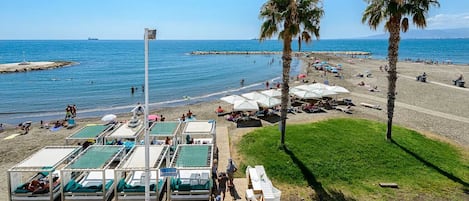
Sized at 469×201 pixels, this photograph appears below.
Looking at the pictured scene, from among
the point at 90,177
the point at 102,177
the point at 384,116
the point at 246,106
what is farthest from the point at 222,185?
the point at 384,116

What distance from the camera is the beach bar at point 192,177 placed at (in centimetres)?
1274

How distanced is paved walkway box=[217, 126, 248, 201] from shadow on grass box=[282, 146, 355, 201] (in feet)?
9.41

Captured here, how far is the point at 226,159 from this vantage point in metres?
17.0

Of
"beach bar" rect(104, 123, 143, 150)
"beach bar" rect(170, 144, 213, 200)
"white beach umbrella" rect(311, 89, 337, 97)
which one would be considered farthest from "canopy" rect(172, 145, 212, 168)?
"white beach umbrella" rect(311, 89, 337, 97)

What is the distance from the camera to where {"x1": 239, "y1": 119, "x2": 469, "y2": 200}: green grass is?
14.0 meters

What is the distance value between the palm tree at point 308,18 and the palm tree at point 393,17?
3.68 metres

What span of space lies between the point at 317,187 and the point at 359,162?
331cm

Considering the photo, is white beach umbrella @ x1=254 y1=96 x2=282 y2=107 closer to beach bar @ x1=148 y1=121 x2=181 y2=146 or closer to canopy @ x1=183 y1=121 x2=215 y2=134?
canopy @ x1=183 y1=121 x2=215 y2=134

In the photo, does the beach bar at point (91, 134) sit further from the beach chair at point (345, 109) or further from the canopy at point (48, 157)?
the beach chair at point (345, 109)

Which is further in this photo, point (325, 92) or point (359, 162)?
point (325, 92)

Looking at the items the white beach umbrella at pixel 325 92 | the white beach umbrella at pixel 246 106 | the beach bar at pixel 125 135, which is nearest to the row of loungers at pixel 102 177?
the beach bar at pixel 125 135

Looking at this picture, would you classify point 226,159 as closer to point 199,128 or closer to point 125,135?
point 199,128

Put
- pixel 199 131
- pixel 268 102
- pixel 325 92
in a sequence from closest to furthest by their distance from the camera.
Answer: pixel 199 131, pixel 268 102, pixel 325 92

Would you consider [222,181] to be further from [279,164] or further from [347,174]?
[347,174]
